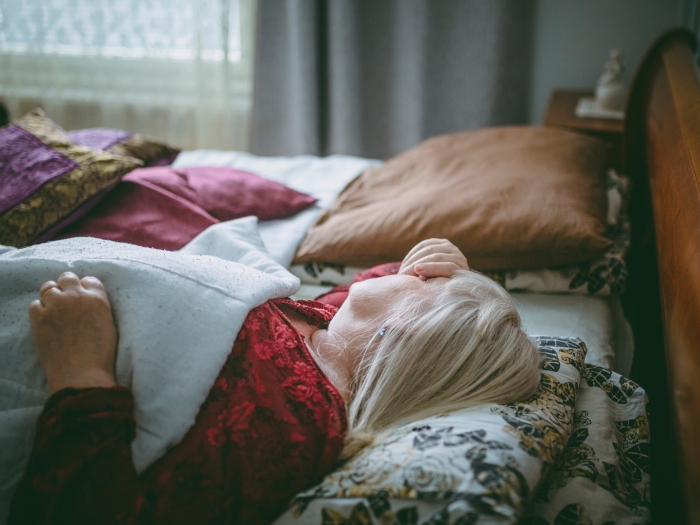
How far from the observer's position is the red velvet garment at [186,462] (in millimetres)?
654

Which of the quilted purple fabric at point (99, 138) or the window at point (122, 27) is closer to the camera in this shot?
the quilted purple fabric at point (99, 138)

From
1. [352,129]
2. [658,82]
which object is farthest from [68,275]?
[352,129]

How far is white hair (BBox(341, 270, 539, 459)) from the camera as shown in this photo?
0.75 meters

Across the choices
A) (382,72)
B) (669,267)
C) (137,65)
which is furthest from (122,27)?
(669,267)

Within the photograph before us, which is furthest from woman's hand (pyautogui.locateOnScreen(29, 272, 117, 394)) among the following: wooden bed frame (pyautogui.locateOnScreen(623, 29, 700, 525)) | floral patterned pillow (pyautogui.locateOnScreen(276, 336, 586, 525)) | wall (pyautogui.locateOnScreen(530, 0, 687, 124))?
wall (pyautogui.locateOnScreen(530, 0, 687, 124))

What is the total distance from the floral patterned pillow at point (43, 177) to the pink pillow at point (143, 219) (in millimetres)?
35

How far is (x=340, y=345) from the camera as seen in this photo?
88 cm

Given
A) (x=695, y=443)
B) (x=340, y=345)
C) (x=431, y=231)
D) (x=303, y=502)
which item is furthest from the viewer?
(x=431, y=231)

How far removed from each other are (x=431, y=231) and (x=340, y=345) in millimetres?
429

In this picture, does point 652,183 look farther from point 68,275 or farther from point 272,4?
point 272,4

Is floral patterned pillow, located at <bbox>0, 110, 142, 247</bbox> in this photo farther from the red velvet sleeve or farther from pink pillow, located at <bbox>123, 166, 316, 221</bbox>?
the red velvet sleeve

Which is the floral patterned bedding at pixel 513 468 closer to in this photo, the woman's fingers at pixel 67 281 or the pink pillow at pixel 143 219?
the woman's fingers at pixel 67 281

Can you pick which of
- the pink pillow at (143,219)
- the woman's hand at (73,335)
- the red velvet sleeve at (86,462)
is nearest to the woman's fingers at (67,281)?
the woman's hand at (73,335)

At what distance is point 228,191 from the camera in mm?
1383
